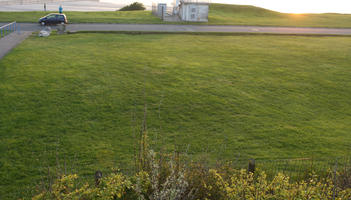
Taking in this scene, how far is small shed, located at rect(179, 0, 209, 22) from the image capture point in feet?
136

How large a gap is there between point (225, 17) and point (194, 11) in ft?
23.3

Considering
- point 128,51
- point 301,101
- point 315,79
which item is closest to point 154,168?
point 301,101

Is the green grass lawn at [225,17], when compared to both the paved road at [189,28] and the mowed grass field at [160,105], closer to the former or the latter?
the paved road at [189,28]

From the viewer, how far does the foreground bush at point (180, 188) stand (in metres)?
7.03

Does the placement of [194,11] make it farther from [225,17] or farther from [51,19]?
[51,19]

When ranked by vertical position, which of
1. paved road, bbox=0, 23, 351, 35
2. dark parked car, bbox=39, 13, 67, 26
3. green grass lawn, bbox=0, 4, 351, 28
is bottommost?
paved road, bbox=0, 23, 351, 35

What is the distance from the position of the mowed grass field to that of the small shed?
58.0ft

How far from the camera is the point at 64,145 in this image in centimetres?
1118

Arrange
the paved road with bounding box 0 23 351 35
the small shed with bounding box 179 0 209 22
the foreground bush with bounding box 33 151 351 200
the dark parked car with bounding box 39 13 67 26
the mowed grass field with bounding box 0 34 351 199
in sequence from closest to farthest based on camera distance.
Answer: the foreground bush with bounding box 33 151 351 200 < the mowed grass field with bounding box 0 34 351 199 < the paved road with bounding box 0 23 351 35 < the dark parked car with bounding box 39 13 67 26 < the small shed with bounding box 179 0 209 22

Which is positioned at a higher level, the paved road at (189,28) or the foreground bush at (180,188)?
the paved road at (189,28)

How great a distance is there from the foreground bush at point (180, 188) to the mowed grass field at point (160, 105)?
673 mm

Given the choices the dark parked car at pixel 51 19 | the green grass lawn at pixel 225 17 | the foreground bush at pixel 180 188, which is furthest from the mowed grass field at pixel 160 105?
the green grass lawn at pixel 225 17

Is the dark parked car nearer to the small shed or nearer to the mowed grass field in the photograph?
the mowed grass field

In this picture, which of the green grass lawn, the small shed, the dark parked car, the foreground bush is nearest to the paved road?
the dark parked car
